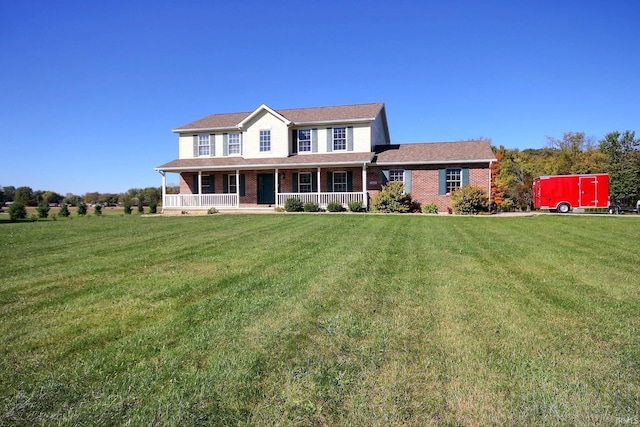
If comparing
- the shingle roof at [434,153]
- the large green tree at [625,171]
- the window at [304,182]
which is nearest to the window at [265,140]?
the window at [304,182]

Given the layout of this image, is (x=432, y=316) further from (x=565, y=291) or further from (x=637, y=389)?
(x=565, y=291)

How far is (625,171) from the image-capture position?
1233 inches

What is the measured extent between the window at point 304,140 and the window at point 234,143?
4540 mm

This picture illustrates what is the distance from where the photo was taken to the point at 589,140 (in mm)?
40625

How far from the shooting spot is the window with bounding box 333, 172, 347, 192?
956 inches

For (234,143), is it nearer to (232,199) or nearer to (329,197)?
(232,199)

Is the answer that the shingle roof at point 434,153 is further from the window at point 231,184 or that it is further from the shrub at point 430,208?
the window at point 231,184

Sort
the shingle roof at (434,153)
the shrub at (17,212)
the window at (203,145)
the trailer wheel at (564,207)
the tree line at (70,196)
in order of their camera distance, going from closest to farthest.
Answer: the shrub at (17,212)
the shingle roof at (434,153)
the trailer wheel at (564,207)
the window at (203,145)
the tree line at (70,196)

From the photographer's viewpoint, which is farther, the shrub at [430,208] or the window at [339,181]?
the window at [339,181]

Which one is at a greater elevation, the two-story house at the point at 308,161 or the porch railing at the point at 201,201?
the two-story house at the point at 308,161

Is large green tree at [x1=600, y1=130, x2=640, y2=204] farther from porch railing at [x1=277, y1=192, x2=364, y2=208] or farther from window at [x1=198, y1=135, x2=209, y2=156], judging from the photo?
window at [x1=198, y1=135, x2=209, y2=156]

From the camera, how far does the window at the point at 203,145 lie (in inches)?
1050

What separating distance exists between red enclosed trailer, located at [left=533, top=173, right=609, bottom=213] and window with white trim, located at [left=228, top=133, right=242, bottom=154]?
67.8 feet

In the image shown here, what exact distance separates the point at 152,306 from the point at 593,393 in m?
4.59
